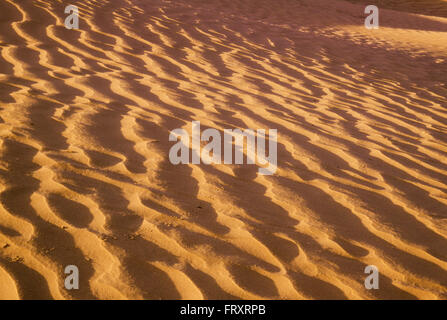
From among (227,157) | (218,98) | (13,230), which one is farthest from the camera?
(218,98)

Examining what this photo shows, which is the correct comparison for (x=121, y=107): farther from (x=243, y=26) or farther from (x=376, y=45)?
(x=376, y=45)

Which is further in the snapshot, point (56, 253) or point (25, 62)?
point (25, 62)

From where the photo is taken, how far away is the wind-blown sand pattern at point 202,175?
204 centimetres

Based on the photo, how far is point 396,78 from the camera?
573 cm

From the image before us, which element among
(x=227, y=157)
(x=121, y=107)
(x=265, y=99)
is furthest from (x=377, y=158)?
(x=121, y=107)

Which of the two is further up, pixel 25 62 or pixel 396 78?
pixel 25 62

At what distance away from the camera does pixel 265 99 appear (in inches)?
169

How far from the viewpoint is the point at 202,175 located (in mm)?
2820

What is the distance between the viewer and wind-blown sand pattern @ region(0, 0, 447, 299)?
6.70ft

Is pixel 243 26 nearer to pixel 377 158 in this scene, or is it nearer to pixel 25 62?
pixel 25 62

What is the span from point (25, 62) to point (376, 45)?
5.42m

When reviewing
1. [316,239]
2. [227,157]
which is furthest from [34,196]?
[316,239]

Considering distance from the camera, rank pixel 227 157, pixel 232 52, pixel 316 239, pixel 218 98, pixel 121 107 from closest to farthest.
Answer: pixel 316 239
pixel 227 157
pixel 121 107
pixel 218 98
pixel 232 52
